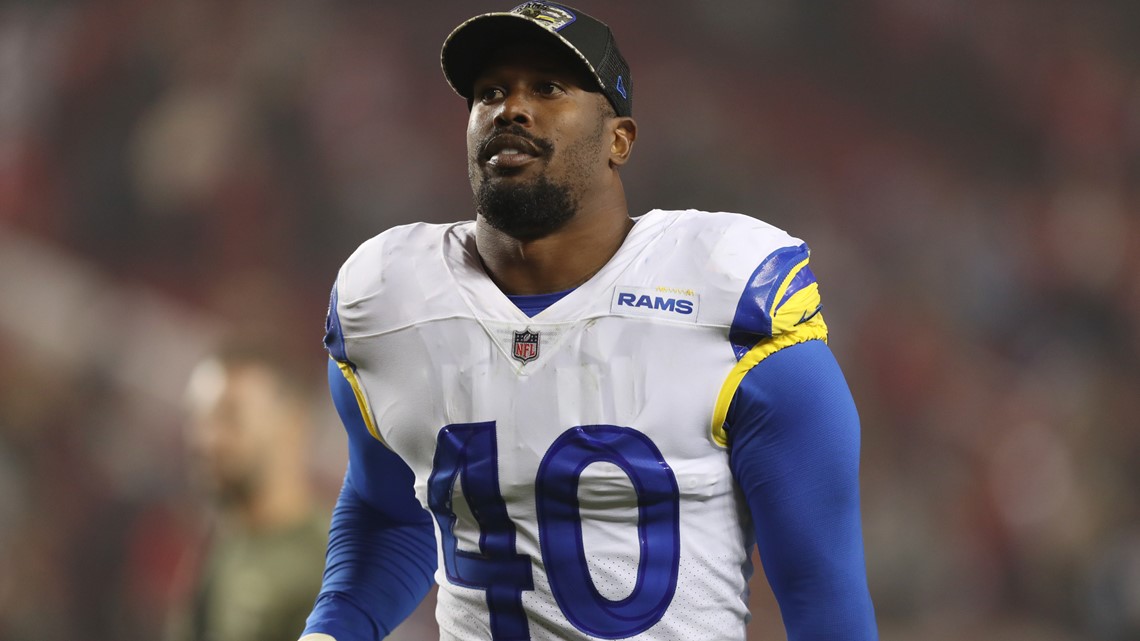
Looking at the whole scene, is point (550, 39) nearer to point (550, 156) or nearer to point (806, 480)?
point (550, 156)

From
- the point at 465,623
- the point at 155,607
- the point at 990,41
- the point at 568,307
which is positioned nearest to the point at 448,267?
the point at 568,307

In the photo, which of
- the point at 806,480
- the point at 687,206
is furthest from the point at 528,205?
the point at 687,206

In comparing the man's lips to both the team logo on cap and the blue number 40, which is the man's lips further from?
the blue number 40

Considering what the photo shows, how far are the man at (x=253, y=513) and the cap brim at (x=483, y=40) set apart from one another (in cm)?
120

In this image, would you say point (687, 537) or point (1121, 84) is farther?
point (1121, 84)

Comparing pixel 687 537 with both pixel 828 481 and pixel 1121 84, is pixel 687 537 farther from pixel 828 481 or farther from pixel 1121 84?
pixel 1121 84

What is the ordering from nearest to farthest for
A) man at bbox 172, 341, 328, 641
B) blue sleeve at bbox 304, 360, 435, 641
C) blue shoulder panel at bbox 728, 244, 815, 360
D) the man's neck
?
1. blue shoulder panel at bbox 728, 244, 815, 360
2. the man's neck
3. blue sleeve at bbox 304, 360, 435, 641
4. man at bbox 172, 341, 328, 641

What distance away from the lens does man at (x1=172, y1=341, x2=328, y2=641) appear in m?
2.20

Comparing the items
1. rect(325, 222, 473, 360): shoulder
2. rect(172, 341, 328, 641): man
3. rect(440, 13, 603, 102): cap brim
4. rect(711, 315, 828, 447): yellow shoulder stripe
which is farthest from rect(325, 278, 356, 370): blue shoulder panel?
rect(172, 341, 328, 641): man

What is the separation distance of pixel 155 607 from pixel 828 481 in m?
3.43

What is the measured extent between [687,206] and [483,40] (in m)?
3.01

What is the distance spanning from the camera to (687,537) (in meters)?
1.19

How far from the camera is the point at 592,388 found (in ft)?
3.88

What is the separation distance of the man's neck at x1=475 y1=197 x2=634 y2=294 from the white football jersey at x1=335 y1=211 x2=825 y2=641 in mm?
29
